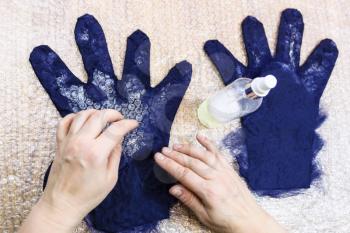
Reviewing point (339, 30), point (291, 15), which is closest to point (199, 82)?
point (291, 15)

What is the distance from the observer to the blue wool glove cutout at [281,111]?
85 centimetres

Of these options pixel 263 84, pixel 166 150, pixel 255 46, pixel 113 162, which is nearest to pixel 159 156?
pixel 166 150

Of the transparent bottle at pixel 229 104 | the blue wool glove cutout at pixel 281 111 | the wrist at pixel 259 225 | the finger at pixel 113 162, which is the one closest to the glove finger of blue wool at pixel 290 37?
the blue wool glove cutout at pixel 281 111

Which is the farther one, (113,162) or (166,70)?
(166,70)

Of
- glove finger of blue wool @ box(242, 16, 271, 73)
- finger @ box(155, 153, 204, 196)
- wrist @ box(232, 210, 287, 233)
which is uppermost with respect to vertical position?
glove finger of blue wool @ box(242, 16, 271, 73)

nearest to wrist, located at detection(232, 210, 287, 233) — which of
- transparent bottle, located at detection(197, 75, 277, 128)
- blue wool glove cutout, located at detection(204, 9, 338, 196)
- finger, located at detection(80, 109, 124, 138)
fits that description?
blue wool glove cutout, located at detection(204, 9, 338, 196)

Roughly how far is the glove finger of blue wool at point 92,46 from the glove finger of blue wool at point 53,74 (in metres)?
0.04

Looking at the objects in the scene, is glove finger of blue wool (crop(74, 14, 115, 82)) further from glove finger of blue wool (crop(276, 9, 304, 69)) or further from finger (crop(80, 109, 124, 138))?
glove finger of blue wool (crop(276, 9, 304, 69))

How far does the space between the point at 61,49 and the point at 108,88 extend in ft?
0.42

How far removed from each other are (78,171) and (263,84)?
0.34 metres

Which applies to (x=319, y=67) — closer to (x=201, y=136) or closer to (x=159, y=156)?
(x=201, y=136)

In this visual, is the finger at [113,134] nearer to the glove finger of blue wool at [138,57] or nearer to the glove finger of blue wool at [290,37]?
the glove finger of blue wool at [138,57]

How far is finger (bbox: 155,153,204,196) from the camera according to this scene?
28.1 inches

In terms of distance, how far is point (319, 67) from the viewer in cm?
92
